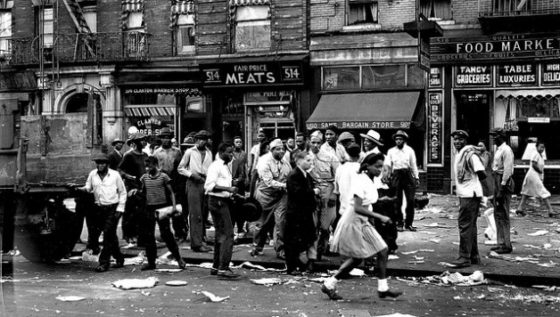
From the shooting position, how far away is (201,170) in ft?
38.9

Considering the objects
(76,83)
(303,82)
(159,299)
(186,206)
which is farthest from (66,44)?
(159,299)

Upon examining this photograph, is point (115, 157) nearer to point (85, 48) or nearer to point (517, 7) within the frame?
point (517, 7)

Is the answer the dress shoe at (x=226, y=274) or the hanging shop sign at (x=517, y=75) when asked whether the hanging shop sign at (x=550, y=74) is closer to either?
the hanging shop sign at (x=517, y=75)

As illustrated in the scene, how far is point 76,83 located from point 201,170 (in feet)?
48.9

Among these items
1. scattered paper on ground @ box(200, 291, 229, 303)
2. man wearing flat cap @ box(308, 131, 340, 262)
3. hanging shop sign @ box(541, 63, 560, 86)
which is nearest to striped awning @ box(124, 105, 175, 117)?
hanging shop sign @ box(541, 63, 560, 86)

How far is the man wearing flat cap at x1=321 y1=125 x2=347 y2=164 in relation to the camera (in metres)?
11.3

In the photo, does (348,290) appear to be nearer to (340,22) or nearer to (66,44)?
(340,22)

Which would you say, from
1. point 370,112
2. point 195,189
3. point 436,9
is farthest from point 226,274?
point 436,9

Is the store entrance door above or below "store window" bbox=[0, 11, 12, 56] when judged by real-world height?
below

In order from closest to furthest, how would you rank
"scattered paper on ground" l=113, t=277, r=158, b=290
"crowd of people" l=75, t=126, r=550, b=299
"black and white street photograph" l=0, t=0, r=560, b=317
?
"crowd of people" l=75, t=126, r=550, b=299 < "black and white street photograph" l=0, t=0, r=560, b=317 < "scattered paper on ground" l=113, t=277, r=158, b=290

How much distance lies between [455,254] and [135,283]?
499 cm

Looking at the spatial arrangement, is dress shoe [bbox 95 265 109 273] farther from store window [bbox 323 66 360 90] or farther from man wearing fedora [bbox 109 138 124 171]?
store window [bbox 323 66 360 90]

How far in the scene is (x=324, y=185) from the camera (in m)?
10.8

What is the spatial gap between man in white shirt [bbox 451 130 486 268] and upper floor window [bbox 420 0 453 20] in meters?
11.8
